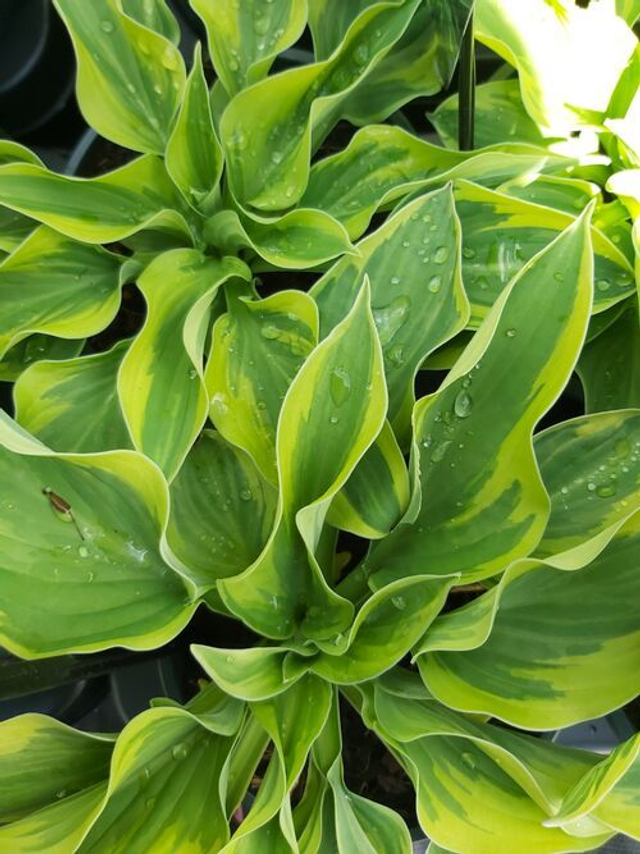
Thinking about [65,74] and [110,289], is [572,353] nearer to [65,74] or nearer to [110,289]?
[110,289]

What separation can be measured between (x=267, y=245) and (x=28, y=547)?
338 mm

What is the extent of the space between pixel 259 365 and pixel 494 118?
1.29 feet

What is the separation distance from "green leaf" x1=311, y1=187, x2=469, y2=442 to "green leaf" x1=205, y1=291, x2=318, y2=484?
0.18 ft

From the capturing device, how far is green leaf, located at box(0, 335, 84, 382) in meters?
0.71

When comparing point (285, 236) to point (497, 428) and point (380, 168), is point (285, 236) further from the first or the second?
point (497, 428)

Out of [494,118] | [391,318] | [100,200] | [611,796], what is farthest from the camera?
[494,118]

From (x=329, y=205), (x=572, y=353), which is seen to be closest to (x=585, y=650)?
(x=572, y=353)

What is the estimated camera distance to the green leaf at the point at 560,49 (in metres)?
0.71

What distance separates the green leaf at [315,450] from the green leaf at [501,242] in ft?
0.63

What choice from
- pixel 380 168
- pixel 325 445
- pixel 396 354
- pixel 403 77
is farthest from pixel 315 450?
Result: pixel 403 77

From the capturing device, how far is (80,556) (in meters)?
0.50

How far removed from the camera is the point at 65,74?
2.93 feet

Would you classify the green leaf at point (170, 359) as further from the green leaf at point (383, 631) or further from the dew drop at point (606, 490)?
the dew drop at point (606, 490)

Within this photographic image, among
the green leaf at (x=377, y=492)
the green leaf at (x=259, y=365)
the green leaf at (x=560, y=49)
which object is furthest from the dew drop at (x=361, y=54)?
the green leaf at (x=377, y=492)
